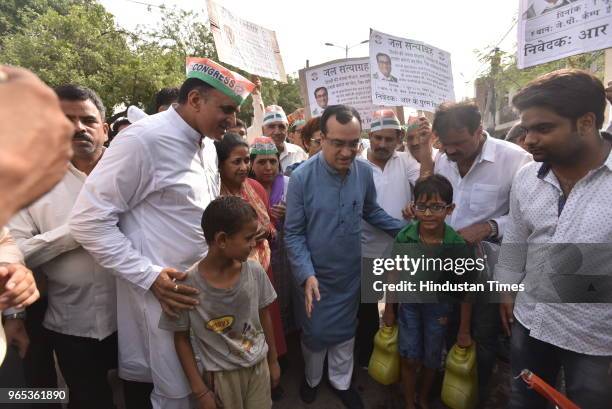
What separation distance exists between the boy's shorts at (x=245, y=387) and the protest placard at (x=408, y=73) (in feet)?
8.82

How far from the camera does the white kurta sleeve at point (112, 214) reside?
5.78 feet

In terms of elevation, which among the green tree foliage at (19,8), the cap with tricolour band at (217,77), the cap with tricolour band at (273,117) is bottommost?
the cap with tricolour band at (273,117)

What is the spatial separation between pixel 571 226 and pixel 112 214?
7.05ft

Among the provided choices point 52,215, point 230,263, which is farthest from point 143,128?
point 230,263

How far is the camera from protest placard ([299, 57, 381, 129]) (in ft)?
14.0

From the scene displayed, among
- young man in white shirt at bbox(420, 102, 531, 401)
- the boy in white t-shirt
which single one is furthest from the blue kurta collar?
the boy in white t-shirt

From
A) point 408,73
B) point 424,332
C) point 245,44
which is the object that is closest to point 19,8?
point 245,44

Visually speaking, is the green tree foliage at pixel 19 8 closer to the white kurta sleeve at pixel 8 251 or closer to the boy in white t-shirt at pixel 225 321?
the white kurta sleeve at pixel 8 251

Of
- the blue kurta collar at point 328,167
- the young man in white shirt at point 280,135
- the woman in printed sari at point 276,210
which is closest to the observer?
the blue kurta collar at point 328,167

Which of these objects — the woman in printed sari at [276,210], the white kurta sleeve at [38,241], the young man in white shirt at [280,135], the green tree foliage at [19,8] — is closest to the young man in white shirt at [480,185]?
the woman in printed sari at [276,210]

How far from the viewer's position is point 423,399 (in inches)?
106

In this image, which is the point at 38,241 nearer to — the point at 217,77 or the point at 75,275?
the point at 75,275

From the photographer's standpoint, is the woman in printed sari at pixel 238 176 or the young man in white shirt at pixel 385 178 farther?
the young man in white shirt at pixel 385 178

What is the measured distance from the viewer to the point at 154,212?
1927 mm
